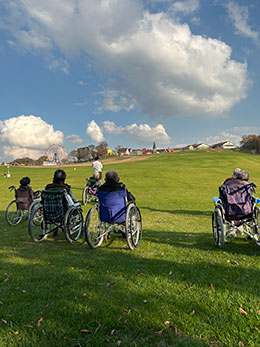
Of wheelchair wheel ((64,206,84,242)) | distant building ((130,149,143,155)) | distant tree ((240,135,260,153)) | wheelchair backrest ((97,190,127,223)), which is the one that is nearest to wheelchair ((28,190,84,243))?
wheelchair wheel ((64,206,84,242))

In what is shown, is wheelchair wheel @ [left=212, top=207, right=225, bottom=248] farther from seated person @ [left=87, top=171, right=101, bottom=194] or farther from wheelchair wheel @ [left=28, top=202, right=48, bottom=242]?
seated person @ [left=87, top=171, right=101, bottom=194]

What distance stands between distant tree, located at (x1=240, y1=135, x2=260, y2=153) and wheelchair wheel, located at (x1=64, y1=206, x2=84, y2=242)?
100286mm

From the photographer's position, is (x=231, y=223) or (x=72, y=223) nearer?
(x=231, y=223)

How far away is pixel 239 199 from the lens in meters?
4.44

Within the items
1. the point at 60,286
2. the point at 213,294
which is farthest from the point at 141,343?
the point at 60,286

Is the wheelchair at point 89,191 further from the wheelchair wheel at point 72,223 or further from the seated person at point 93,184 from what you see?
the wheelchair wheel at point 72,223

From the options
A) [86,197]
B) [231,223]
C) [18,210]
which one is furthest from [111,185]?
[86,197]

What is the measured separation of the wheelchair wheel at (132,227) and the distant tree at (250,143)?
9983 centimetres

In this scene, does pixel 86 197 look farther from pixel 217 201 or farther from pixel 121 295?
pixel 121 295

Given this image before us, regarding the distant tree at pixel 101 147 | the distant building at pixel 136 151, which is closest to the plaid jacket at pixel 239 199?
the distant tree at pixel 101 147

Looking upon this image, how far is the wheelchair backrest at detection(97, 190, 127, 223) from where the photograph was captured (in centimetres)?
462

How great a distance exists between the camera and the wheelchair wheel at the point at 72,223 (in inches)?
197

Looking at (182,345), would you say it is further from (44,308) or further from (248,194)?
(248,194)

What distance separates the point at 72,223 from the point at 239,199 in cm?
403
